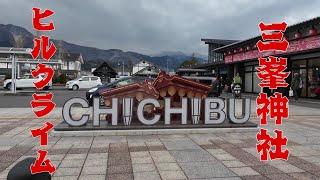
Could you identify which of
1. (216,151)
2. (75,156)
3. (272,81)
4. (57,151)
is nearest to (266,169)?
(216,151)

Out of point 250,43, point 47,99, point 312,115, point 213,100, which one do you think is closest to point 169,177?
point 47,99

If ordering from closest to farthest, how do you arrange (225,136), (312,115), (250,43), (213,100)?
(225,136) < (213,100) < (312,115) < (250,43)

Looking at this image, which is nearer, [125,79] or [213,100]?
[213,100]

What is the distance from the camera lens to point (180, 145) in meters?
7.37

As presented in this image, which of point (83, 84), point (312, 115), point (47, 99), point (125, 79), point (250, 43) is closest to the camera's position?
point (47, 99)

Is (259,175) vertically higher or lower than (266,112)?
lower

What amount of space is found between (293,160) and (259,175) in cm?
127

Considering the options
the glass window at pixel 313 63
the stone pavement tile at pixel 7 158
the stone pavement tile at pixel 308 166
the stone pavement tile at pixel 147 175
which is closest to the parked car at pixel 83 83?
the glass window at pixel 313 63

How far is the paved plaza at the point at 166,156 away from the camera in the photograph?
5.31 meters

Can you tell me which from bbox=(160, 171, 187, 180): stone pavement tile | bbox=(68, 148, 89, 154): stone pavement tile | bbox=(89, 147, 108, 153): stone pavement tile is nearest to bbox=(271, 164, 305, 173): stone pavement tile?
bbox=(160, 171, 187, 180): stone pavement tile

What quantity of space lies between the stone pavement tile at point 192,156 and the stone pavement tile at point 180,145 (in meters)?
0.36

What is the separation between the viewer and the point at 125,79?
56.0ft

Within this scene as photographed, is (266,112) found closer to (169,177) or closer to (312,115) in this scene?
(169,177)

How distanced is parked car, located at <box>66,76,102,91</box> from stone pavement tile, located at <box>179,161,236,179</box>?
2945 centimetres
